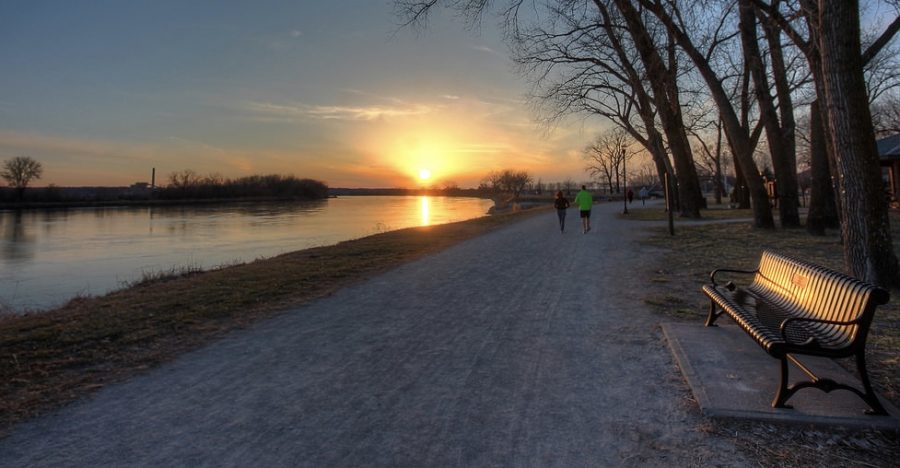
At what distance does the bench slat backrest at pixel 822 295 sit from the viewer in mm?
3467

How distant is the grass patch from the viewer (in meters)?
4.63

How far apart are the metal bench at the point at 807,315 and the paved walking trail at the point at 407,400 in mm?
699

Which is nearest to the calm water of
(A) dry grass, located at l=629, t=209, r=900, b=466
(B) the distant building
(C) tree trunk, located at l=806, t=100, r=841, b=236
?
(A) dry grass, located at l=629, t=209, r=900, b=466

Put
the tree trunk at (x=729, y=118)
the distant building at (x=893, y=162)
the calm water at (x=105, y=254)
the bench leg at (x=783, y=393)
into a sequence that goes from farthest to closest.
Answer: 1. the distant building at (x=893, y=162)
2. the tree trunk at (x=729, y=118)
3. the calm water at (x=105, y=254)
4. the bench leg at (x=783, y=393)

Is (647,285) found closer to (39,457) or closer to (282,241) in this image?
(39,457)

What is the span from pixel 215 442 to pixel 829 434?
372cm

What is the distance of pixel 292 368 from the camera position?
4.62 meters

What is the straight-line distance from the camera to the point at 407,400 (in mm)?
3811

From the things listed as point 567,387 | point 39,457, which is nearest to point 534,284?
point 567,387

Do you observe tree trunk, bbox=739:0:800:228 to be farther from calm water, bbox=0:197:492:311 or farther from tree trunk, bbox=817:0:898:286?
calm water, bbox=0:197:492:311

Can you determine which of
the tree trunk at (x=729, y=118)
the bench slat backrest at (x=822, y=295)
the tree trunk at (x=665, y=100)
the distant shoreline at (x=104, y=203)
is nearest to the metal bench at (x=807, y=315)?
the bench slat backrest at (x=822, y=295)

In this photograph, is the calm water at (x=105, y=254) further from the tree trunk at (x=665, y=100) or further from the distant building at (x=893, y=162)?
the distant building at (x=893, y=162)

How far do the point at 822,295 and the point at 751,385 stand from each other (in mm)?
992

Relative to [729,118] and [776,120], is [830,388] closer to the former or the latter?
[729,118]
